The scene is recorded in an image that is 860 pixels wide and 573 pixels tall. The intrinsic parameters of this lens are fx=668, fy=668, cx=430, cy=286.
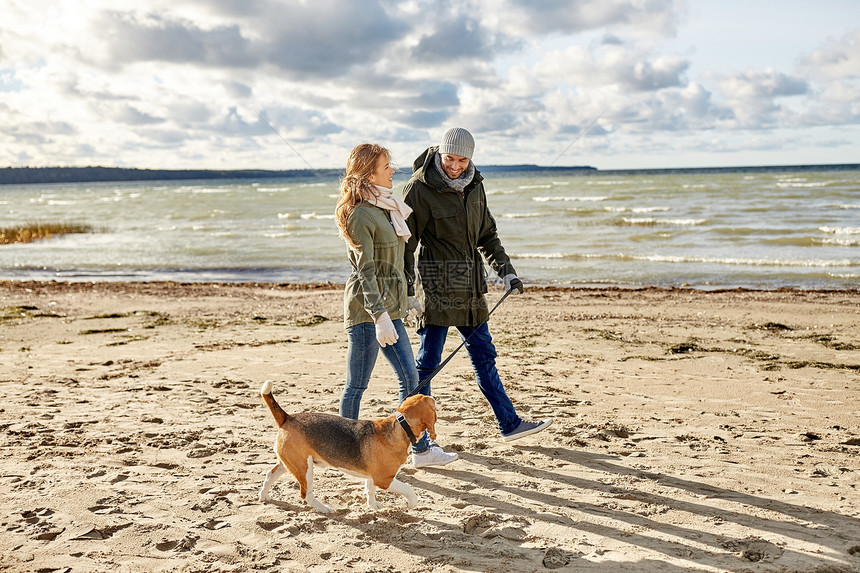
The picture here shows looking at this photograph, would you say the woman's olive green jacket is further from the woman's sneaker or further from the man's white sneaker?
the woman's sneaker

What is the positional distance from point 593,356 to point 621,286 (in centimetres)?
671

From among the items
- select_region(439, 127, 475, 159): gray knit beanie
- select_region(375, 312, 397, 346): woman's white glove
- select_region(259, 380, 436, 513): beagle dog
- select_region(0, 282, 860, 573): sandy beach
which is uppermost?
select_region(439, 127, 475, 159): gray knit beanie

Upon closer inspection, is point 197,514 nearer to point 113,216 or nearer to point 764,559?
point 764,559

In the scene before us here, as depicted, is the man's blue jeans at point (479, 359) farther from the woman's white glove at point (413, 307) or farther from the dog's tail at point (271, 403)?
the dog's tail at point (271, 403)

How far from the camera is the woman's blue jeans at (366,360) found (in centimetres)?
384

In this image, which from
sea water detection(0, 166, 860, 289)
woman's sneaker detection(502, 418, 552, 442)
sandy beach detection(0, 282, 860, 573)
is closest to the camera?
sandy beach detection(0, 282, 860, 573)

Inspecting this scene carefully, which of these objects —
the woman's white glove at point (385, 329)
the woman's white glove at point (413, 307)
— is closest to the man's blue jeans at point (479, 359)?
the woman's white glove at point (413, 307)

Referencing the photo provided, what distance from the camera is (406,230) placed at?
3.85m

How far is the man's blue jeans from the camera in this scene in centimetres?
438

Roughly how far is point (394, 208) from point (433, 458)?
1.67 meters

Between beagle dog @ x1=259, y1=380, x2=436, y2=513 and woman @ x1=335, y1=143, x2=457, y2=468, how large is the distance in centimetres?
43

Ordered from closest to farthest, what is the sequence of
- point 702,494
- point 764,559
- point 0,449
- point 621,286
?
point 764,559 → point 702,494 → point 0,449 → point 621,286

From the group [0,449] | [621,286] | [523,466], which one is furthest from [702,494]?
[621,286]

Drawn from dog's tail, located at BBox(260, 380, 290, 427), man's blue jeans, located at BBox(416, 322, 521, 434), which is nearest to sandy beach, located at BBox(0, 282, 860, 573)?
man's blue jeans, located at BBox(416, 322, 521, 434)
